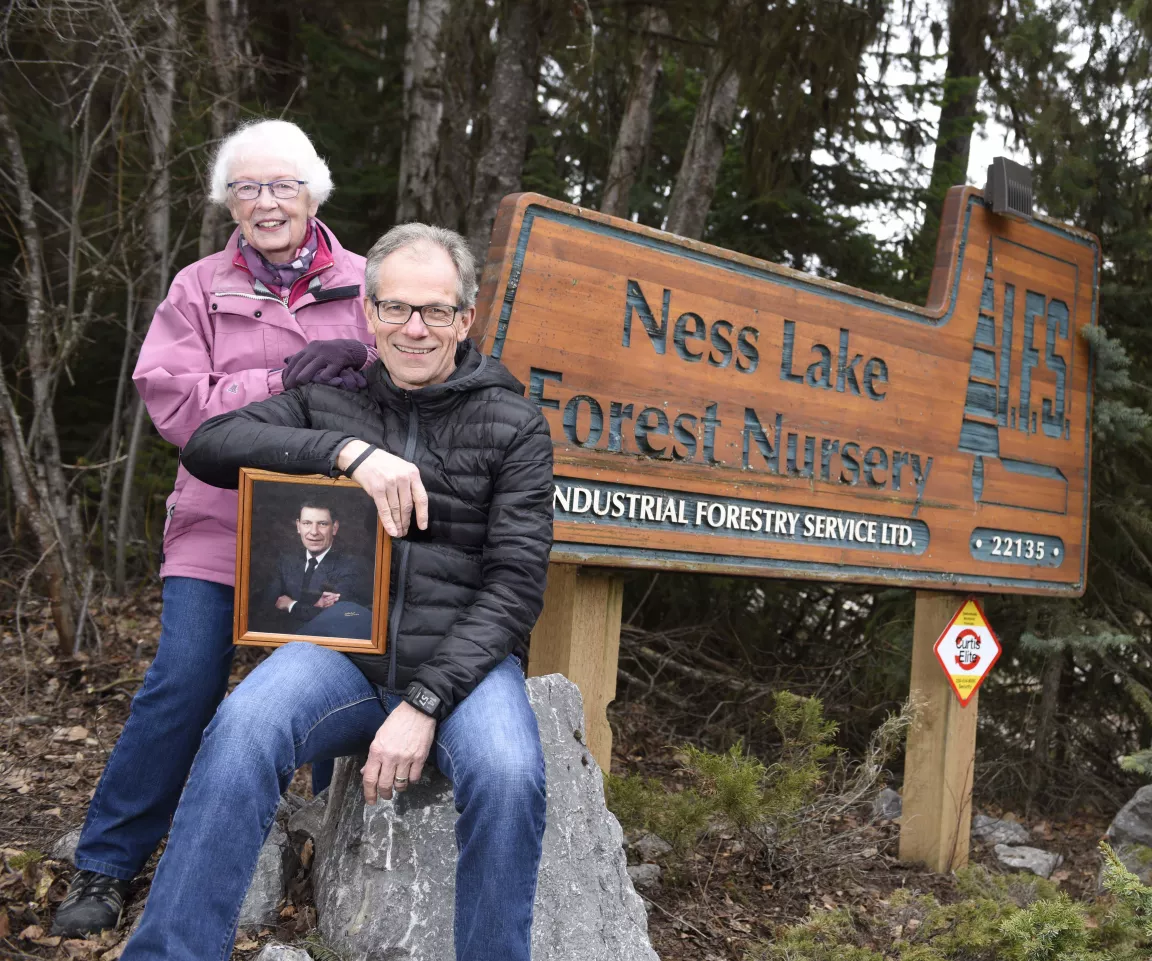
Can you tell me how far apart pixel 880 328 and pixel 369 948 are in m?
2.90

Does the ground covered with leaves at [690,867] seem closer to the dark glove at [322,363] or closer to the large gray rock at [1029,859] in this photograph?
the large gray rock at [1029,859]

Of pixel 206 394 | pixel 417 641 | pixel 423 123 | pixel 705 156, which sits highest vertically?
pixel 423 123

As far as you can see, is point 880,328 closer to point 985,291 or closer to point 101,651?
point 985,291

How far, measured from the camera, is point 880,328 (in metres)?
4.36

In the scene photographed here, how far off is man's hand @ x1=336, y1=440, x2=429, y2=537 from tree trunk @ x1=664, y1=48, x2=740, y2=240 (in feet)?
15.9

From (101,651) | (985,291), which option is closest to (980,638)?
(985,291)

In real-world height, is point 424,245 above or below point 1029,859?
above

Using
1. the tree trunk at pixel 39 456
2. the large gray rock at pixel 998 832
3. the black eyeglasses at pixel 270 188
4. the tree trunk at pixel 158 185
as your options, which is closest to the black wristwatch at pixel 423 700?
the black eyeglasses at pixel 270 188

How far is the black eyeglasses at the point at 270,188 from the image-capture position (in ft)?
9.27

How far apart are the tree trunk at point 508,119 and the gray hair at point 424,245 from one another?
3487 millimetres

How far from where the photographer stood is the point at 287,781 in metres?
2.29

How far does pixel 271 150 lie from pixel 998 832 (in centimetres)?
496

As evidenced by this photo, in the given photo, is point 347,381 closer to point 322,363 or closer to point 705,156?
→ point 322,363

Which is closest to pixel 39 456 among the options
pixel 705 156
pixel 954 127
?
pixel 705 156
